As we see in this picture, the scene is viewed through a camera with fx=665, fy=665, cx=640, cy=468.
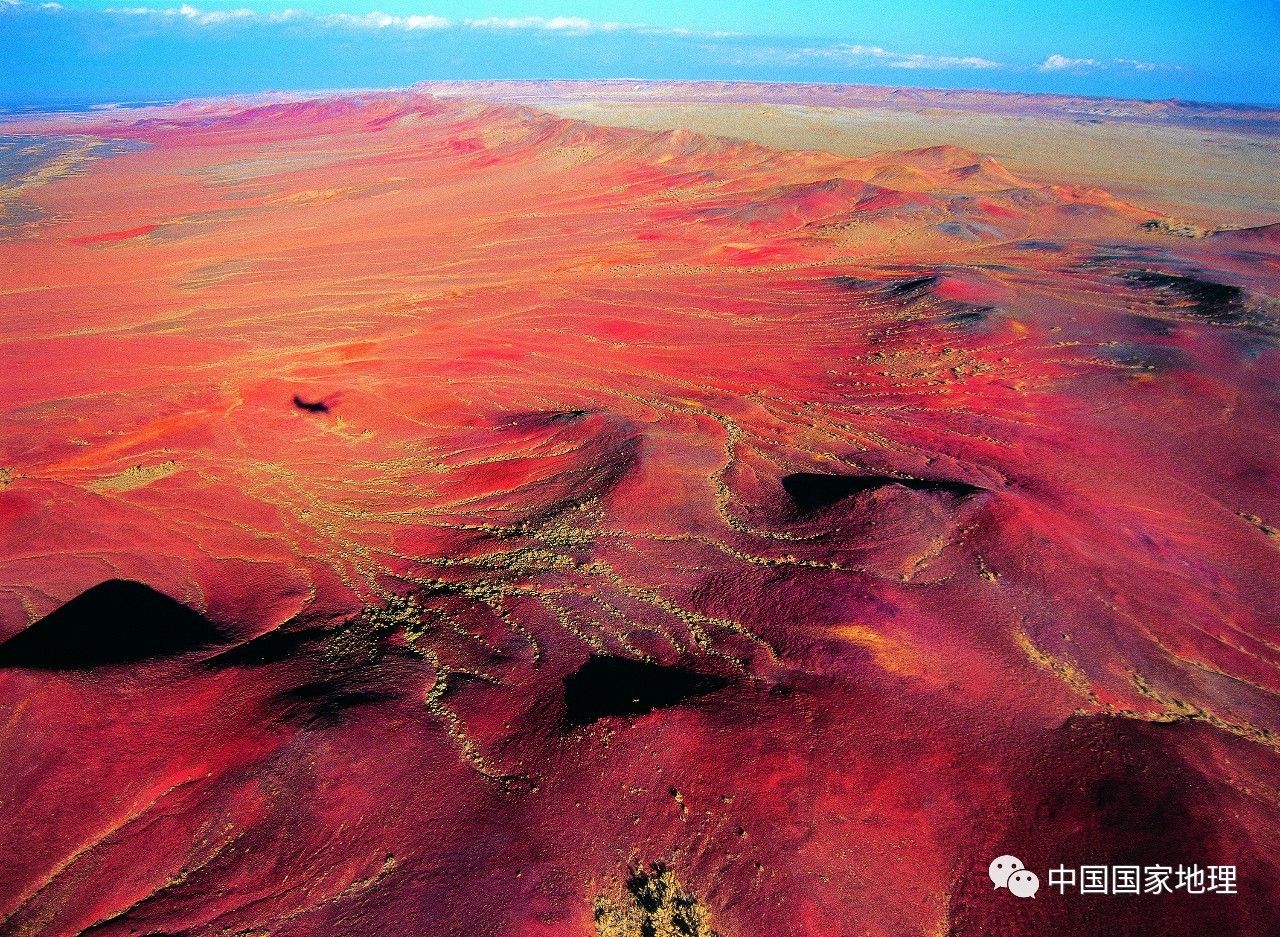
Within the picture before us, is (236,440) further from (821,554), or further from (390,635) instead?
(821,554)

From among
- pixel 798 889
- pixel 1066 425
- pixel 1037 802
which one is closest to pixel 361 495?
pixel 798 889

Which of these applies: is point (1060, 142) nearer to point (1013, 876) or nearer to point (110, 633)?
point (1013, 876)

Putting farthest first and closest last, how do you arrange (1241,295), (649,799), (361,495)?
(1241,295) → (361,495) → (649,799)

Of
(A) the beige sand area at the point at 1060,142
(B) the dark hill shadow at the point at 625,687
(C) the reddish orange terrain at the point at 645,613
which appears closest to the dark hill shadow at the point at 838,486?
(C) the reddish orange terrain at the point at 645,613

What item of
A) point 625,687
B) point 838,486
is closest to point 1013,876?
point 625,687

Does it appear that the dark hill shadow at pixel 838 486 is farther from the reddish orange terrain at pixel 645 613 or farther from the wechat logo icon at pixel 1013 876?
the wechat logo icon at pixel 1013 876

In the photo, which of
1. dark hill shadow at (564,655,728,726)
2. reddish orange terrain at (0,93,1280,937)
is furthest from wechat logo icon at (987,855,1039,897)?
dark hill shadow at (564,655,728,726)
